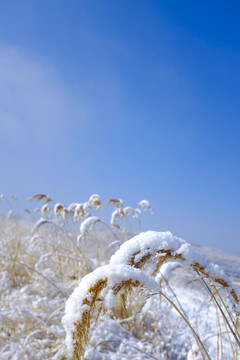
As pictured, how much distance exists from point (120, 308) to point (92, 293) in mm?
2146

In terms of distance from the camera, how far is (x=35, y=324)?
2.15 m

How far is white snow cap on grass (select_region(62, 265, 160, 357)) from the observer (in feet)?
1.74

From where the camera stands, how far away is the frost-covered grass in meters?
0.56

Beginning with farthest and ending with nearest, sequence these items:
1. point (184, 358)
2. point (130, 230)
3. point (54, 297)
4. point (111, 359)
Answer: point (130, 230) → point (54, 297) → point (184, 358) → point (111, 359)

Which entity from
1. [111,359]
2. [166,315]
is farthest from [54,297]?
[111,359]

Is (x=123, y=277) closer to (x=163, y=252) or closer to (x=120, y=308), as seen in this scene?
(x=163, y=252)

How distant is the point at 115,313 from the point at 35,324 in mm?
718

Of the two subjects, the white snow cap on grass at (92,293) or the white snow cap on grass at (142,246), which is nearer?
the white snow cap on grass at (92,293)

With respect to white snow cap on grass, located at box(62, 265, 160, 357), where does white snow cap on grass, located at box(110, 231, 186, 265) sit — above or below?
above

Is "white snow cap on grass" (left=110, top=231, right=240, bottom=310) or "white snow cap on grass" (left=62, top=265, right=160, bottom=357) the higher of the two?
"white snow cap on grass" (left=110, top=231, right=240, bottom=310)

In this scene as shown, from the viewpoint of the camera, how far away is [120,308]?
248cm

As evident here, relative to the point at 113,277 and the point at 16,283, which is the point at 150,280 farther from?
the point at 16,283

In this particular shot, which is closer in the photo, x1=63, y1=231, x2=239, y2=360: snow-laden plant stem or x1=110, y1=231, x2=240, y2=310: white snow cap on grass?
x1=63, y1=231, x2=239, y2=360: snow-laden plant stem

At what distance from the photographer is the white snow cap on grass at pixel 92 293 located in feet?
1.74
